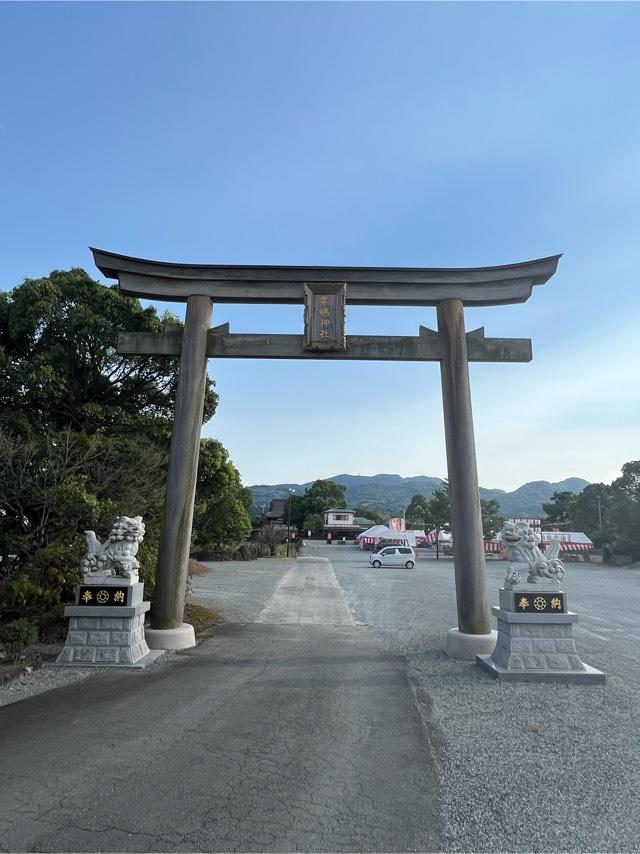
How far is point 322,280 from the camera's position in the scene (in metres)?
9.53

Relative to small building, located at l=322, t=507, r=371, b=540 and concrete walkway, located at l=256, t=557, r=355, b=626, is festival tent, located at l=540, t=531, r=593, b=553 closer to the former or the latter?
concrete walkway, located at l=256, t=557, r=355, b=626

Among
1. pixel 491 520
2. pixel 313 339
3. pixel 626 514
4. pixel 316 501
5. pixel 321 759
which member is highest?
pixel 316 501

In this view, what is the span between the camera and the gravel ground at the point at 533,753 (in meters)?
3.29

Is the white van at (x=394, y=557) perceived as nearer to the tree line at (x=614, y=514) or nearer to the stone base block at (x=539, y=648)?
the tree line at (x=614, y=514)

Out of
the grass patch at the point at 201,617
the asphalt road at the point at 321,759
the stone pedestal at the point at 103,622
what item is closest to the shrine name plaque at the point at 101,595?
the stone pedestal at the point at 103,622

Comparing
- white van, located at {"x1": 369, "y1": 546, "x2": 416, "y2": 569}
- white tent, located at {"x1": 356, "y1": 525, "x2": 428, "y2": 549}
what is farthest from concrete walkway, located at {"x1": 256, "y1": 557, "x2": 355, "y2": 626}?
white tent, located at {"x1": 356, "y1": 525, "x2": 428, "y2": 549}

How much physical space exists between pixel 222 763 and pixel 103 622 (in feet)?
13.9

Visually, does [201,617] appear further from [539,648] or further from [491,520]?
[491,520]

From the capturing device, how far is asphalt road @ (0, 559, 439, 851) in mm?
3186

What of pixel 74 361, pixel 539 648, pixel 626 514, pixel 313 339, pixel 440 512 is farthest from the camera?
pixel 440 512

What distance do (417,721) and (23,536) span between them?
7015 mm

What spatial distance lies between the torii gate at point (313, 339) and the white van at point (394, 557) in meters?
25.2

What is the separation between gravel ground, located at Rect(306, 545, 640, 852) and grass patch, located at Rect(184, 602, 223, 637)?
4282 millimetres

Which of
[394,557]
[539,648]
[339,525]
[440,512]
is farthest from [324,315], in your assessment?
[339,525]
